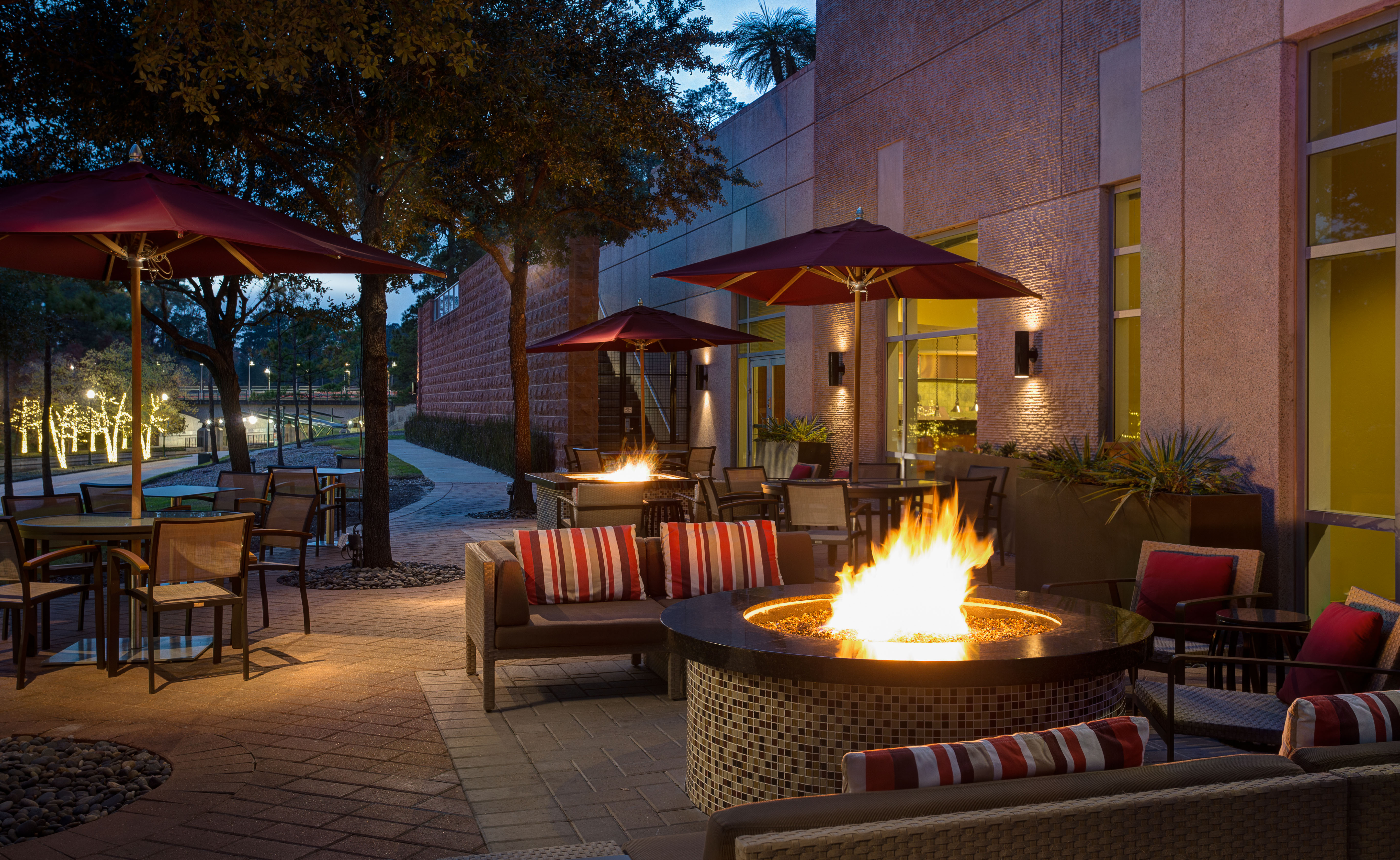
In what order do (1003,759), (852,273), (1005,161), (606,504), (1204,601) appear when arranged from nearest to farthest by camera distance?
1. (1003,759)
2. (1204,601)
3. (852,273)
4. (606,504)
5. (1005,161)

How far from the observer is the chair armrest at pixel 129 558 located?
18.2 ft

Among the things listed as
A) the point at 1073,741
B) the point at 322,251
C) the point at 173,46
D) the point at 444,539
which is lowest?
the point at 444,539

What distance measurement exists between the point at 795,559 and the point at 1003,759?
157 inches

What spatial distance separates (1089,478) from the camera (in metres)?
7.28

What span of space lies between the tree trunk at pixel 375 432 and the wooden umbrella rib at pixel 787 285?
12.3ft

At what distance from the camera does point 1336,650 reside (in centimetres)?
361

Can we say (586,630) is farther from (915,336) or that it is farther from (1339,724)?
(915,336)

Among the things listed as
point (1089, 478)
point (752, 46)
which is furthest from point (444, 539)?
point (752, 46)

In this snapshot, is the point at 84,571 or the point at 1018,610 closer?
the point at 1018,610

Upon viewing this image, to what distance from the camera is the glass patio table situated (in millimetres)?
5844

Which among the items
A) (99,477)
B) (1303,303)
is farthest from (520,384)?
(99,477)

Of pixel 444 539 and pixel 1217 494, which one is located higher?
pixel 1217 494

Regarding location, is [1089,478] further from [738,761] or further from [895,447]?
[895,447]

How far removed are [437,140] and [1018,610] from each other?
8084 mm
